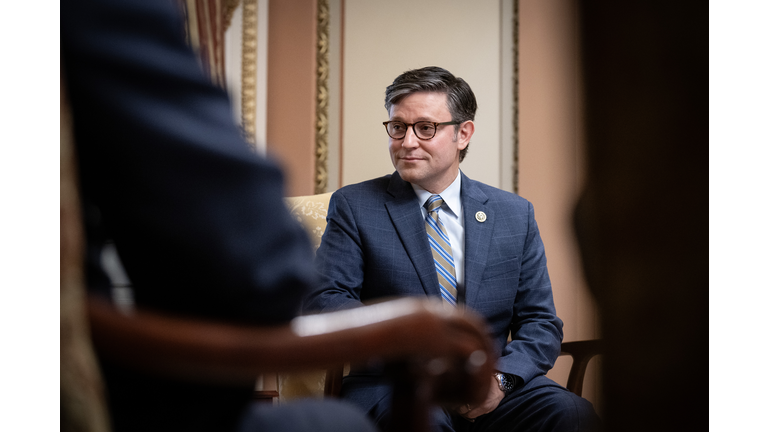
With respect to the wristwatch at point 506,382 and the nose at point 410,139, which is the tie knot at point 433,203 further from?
the wristwatch at point 506,382

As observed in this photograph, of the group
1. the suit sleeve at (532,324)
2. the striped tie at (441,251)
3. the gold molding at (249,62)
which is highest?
the gold molding at (249,62)

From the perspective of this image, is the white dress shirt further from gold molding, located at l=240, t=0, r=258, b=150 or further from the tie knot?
gold molding, located at l=240, t=0, r=258, b=150

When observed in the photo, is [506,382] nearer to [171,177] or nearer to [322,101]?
[171,177]

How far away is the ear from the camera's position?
66.2 inches

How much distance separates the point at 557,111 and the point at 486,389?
1.10ft

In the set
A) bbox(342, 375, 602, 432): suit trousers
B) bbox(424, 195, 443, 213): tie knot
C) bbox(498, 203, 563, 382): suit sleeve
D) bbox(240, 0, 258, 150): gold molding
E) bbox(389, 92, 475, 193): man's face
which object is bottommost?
bbox(342, 375, 602, 432): suit trousers

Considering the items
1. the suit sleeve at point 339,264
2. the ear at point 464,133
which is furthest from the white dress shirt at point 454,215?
the suit sleeve at point 339,264

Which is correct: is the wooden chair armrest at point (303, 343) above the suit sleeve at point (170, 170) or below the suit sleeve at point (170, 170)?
below

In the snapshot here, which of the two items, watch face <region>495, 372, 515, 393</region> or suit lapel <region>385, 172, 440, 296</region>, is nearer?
watch face <region>495, 372, 515, 393</region>

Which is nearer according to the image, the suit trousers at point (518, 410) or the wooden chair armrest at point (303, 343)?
the wooden chair armrest at point (303, 343)

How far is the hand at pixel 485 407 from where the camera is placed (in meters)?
1.25

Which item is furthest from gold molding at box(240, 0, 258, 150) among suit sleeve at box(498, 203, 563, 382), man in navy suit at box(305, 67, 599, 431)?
suit sleeve at box(498, 203, 563, 382)

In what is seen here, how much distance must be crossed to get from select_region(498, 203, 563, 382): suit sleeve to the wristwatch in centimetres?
2

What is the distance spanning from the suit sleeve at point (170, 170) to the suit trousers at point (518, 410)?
2.87 feet
